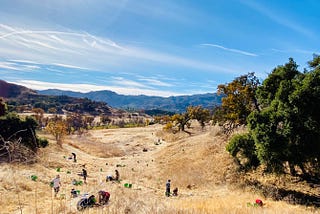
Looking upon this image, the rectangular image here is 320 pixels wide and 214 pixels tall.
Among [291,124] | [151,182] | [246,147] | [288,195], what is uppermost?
[291,124]

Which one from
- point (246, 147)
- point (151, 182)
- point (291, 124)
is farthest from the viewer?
point (151, 182)

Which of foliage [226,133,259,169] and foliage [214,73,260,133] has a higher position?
foliage [214,73,260,133]

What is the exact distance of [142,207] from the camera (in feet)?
22.2

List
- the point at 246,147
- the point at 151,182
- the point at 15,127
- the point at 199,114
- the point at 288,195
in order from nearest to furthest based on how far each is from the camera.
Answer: the point at 288,195
the point at 246,147
the point at 151,182
the point at 15,127
the point at 199,114

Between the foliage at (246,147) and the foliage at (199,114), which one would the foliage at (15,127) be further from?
the foliage at (199,114)

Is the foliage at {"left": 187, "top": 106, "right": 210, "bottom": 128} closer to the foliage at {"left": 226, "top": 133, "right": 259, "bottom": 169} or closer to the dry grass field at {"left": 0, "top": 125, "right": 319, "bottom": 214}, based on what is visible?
the dry grass field at {"left": 0, "top": 125, "right": 319, "bottom": 214}

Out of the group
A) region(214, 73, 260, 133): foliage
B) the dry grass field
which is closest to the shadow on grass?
the dry grass field

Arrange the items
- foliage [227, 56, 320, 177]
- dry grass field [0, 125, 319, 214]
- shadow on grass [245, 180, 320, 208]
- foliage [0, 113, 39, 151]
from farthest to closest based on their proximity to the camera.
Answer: foliage [0, 113, 39, 151] < shadow on grass [245, 180, 320, 208] < foliage [227, 56, 320, 177] < dry grass field [0, 125, 319, 214]

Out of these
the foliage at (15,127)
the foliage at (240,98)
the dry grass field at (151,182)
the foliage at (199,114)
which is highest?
the foliage at (240,98)

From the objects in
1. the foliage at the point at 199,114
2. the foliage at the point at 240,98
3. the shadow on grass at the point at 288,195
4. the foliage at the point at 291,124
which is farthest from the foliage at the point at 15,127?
the foliage at the point at 199,114

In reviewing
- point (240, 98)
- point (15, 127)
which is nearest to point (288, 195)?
point (240, 98)

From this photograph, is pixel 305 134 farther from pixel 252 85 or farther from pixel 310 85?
pixel 252 85

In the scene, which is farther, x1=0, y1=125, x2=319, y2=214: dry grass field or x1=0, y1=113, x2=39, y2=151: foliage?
x1=0, y1=113, x2=39, y2=151: foliage

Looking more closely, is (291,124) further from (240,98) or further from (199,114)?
(199,114)
